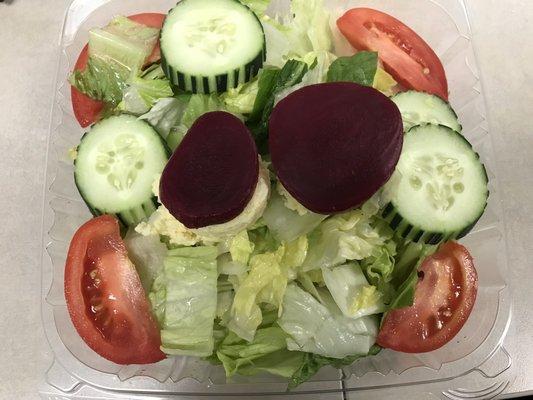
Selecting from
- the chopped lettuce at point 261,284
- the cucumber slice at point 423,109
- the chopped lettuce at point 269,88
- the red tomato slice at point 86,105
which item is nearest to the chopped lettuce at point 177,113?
the chopped lettuce at point 269,88

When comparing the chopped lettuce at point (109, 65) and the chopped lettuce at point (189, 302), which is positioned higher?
the chopped lettuce at point (109, 65)

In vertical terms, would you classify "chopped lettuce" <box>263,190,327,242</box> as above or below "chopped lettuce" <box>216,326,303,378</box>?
above

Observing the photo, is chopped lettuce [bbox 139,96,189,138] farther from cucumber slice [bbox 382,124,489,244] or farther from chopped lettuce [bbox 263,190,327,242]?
cucumber slice [bbox 382,124,489,244]

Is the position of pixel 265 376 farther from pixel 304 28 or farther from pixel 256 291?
pixel 304 28

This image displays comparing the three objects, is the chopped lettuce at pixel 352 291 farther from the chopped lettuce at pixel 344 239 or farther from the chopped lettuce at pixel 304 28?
the chopped lettuce at pixel 304 28

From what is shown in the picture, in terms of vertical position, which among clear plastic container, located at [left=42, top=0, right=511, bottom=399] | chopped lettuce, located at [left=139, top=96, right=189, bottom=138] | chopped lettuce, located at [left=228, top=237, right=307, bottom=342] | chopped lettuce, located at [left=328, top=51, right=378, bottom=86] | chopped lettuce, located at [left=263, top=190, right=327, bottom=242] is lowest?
clear plastic container, located at [left=42, top=0, right=511, bottom=399]

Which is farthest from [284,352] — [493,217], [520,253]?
[520,253]

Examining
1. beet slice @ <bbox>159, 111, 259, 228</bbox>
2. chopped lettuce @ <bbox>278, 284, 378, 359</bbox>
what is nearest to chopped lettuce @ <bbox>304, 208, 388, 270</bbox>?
chopped lettuce @ <bbox>278, 284, 378, 359</bbox>

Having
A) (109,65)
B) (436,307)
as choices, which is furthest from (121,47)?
(436,307)
